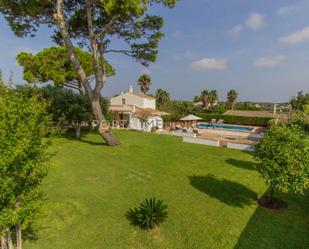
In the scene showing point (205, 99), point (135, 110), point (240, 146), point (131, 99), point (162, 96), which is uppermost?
point (162, 96)

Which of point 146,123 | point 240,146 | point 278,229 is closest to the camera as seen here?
point 278,229

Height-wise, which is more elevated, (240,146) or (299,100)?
(299,100)

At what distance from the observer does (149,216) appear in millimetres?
6539

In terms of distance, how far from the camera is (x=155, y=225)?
655 centimetres

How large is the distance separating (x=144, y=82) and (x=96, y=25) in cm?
2992

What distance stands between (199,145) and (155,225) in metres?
11.7

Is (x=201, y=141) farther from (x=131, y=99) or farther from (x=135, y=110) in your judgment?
(x=131, y=99)

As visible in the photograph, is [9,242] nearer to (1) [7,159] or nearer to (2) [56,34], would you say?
(1) [7,159]

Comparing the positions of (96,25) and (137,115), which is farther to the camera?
(137,115)

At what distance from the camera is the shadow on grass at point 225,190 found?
823 cm

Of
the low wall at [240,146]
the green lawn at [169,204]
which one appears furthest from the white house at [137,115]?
the green lawn at [169,204]

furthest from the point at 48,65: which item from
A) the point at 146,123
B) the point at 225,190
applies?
the point at 225,190

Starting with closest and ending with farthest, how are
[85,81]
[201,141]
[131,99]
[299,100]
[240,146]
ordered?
1. [85,81]
2. [240,146]
3. [201,141]
4. [131,99]
5. [299,100]

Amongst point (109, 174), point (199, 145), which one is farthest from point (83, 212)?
point (199, 145)
